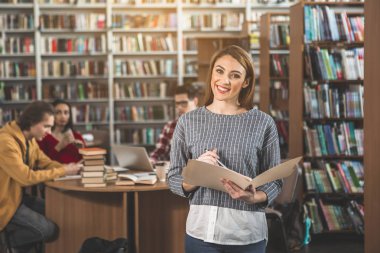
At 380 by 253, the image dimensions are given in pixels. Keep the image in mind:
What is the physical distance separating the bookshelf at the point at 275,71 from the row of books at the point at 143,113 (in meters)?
2.15

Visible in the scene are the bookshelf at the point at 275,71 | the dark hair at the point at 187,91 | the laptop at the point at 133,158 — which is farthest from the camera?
the bookshelf at the point at 275,71

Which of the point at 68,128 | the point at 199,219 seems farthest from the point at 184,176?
the point at 68,128

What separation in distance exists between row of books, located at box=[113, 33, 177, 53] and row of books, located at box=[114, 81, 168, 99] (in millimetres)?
517

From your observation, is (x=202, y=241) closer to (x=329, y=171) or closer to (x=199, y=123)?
(x=199, y=123)

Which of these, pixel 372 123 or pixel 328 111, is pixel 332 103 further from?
pixel 372 123

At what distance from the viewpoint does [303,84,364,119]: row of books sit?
551cm

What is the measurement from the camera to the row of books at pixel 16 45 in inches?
342

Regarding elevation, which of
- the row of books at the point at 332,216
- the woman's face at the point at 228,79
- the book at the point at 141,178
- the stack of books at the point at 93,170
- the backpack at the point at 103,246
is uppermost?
the woman's face at the point at 228,79

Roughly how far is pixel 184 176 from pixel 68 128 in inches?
139

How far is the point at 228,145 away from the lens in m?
2.12

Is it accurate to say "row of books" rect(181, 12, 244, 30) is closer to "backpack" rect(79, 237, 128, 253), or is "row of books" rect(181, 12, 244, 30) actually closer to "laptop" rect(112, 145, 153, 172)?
"laptop" rect(112, 145, 153, 172)

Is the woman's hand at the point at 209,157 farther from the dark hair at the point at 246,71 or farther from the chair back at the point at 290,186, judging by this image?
the chair back at the point at 290,186

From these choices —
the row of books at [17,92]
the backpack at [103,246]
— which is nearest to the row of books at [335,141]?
the backpack at [103,246]

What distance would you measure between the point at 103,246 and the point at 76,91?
18.2ft
